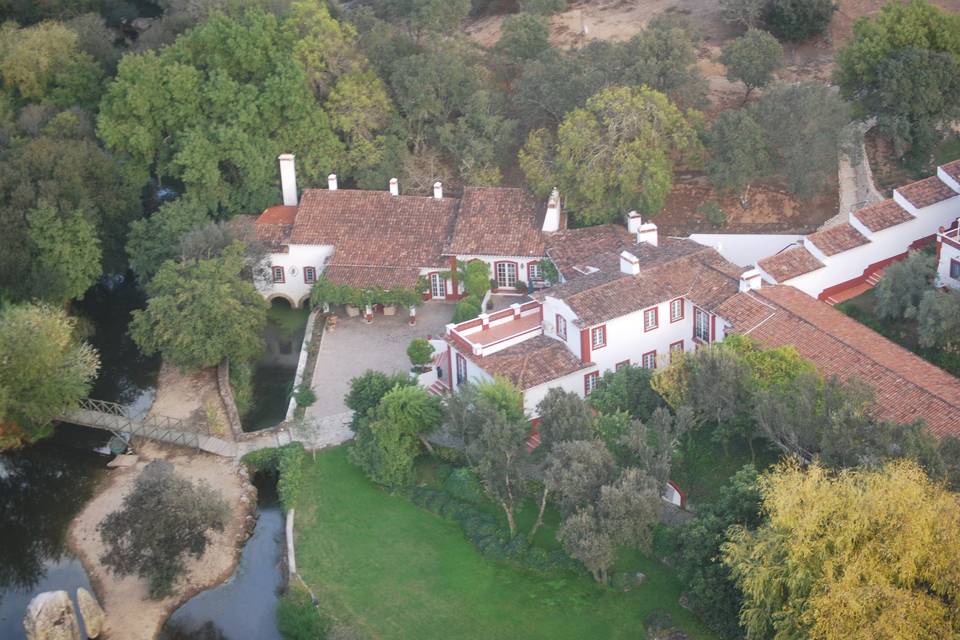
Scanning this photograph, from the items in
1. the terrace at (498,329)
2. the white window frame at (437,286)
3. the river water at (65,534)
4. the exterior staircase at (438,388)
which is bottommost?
the river water at (65,534)

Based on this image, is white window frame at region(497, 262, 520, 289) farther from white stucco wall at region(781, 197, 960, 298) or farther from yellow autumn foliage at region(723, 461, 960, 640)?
yellow autumn foliage at region(723, 461, 960, 640)

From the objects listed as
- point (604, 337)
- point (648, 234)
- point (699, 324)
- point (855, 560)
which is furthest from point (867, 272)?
point (855, 560)

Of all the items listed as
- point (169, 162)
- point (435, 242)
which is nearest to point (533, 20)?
point (435, 242)

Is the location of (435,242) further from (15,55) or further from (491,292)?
(15,55)

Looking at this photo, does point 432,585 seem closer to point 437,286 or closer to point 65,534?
point 65,534

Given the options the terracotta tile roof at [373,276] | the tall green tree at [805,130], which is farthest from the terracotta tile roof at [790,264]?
the terracotta tile roof at [373,276]

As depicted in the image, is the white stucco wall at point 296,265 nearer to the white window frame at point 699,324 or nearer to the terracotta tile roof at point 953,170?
the white window frame at point 699,324

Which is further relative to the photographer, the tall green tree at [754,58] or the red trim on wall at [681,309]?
the tall green tree at [754,58]
